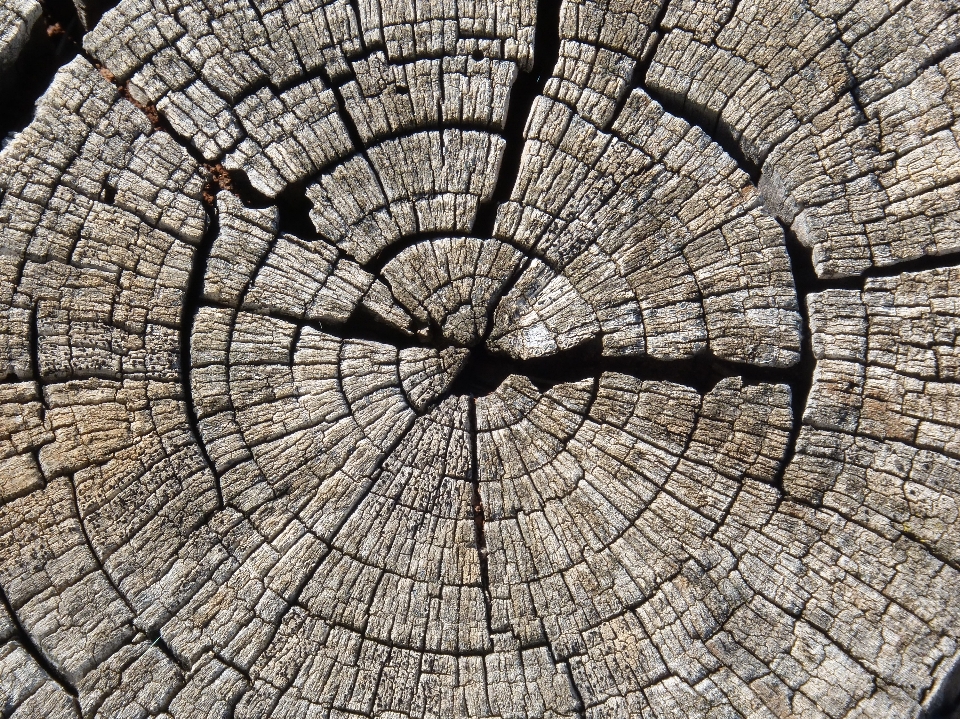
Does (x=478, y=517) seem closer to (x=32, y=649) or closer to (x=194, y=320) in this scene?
(x=194, y=320)

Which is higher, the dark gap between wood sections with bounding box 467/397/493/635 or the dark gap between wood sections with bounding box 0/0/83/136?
the dark gap between wood sections with bounding box 0/0/83/136

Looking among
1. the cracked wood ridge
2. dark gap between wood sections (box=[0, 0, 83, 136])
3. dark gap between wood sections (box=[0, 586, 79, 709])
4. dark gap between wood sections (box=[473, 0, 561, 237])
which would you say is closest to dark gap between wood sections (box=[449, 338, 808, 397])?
the cracked wood ridge

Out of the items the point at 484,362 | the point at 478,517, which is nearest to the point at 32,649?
the point at 478,517

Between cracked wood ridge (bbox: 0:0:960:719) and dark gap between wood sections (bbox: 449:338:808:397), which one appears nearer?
cracked wood ridge (bbox: 0:0:960:719)

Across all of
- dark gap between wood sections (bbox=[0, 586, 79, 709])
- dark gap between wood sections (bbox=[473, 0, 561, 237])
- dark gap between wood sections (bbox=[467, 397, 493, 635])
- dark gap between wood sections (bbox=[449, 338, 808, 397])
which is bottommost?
dark gap between wood sections (bbox=[0, 586, 79, 709])

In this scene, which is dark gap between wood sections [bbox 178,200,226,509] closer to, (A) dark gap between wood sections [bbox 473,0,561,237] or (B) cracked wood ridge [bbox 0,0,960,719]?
(B) cracked wood ridge [bbox 0,0,960,719]

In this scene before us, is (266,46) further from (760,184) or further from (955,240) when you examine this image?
(955,240)
